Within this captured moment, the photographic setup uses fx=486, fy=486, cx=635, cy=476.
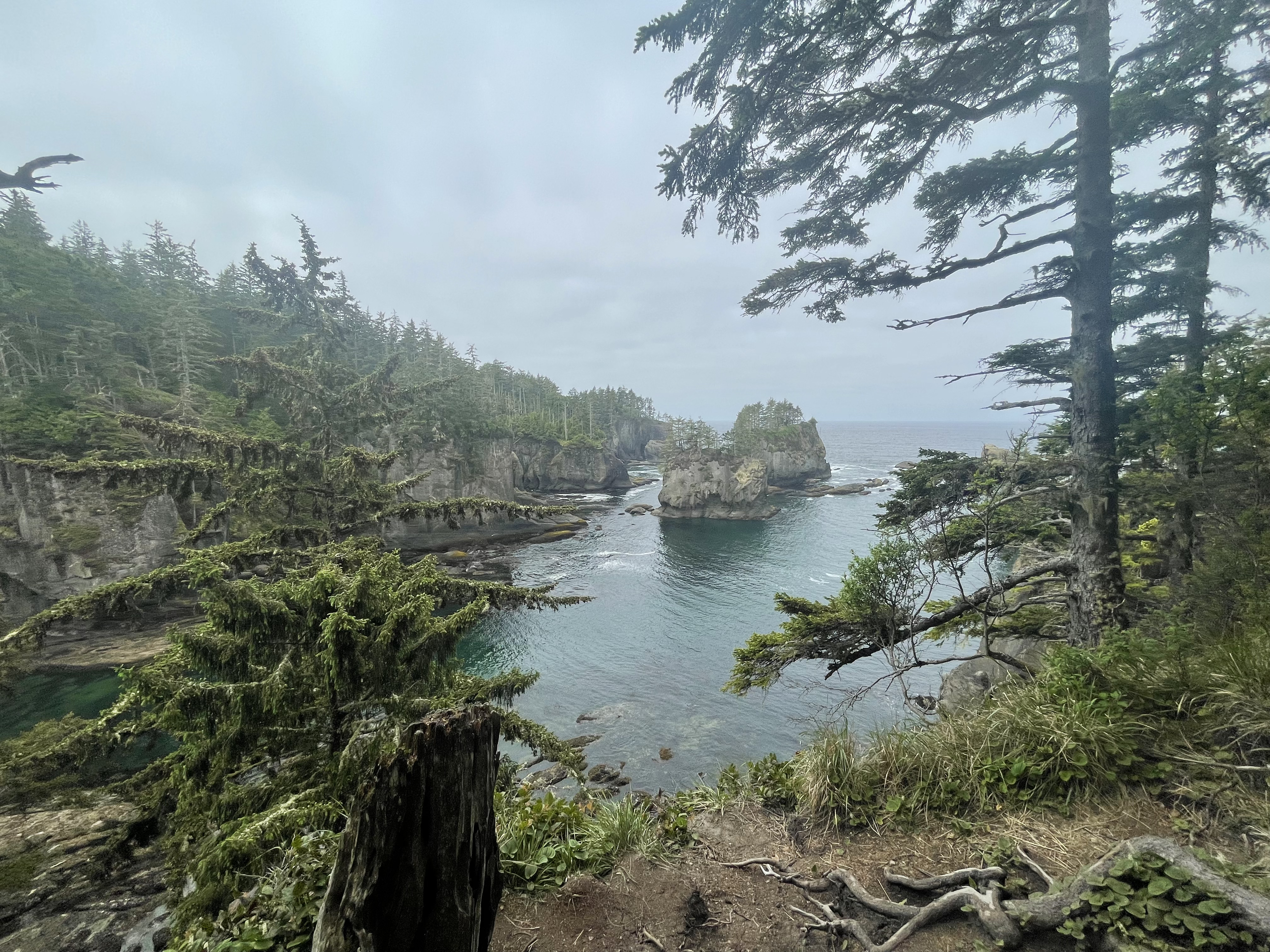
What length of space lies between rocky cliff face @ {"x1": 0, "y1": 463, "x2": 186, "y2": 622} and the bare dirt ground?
28647 millimetres

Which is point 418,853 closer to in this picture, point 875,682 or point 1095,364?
point 875,682

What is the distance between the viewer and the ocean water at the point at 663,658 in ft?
53.1

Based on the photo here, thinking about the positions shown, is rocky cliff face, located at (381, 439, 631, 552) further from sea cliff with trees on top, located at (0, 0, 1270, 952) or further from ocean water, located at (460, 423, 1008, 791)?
sea cliff with trees on top, located at (0, 0, 1270, 952)

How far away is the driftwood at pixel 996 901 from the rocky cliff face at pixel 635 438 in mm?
85679

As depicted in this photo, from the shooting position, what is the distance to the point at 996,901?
296 centimetres

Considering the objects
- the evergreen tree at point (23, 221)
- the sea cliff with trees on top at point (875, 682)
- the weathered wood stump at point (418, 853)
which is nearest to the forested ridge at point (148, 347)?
the evergreen tree at point (23, 221)

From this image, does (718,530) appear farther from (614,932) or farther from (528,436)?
(614,932)

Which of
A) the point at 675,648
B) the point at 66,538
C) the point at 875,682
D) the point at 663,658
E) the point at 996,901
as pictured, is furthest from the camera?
the point at 675,648

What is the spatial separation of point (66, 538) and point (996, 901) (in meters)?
35.5

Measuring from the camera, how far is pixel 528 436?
211ft

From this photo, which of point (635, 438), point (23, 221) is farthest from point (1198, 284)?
point (635, 438)

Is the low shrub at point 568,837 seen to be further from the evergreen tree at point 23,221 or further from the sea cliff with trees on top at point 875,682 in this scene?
the evergreen tree at point 23,221

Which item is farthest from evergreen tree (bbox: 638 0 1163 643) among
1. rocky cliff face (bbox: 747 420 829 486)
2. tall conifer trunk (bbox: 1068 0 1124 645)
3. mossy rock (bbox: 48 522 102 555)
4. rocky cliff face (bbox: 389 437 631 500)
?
rocky cliff face (bbox: 747 420 829 486)

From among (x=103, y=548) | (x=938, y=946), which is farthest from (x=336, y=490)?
(x=103, y=548)
